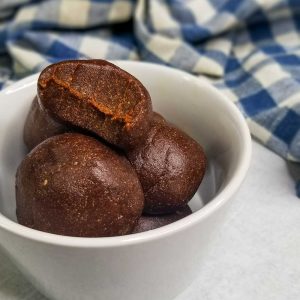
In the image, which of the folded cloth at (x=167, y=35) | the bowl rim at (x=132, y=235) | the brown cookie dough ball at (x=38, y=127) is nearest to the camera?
the bowl rim at (x=132, y=235)

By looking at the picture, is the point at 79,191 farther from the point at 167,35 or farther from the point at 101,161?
the point at 167,35

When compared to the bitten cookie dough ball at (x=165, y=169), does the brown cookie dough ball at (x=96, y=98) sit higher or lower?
higher

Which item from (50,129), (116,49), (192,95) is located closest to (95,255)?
(50,129)

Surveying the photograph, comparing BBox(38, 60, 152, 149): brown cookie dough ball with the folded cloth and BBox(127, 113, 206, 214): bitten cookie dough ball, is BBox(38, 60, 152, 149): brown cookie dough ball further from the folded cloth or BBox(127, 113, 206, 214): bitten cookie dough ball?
the folded cloth

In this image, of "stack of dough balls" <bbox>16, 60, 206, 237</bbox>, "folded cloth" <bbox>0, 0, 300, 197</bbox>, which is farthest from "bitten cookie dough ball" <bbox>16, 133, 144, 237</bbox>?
"folded cloth" <bbox>0, 0, 300, 197</bbox>

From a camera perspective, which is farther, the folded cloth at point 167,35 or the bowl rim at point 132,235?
the folded cloth at point 167,35

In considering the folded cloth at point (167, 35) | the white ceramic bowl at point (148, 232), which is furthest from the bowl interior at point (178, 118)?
the folded cloth at point (167, 35)

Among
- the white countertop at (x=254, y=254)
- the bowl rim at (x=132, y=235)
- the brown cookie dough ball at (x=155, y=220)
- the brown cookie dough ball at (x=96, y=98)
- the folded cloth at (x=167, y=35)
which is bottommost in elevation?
the white countertop at (x=254, y=254)

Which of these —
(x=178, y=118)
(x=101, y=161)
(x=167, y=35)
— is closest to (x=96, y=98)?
(x=101, y=161)

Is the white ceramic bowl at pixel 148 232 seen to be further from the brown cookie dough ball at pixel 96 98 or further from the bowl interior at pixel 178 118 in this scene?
the brown cookie dough ball at pixel 96 98
